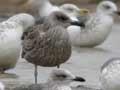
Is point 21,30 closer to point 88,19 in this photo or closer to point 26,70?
point 26,70

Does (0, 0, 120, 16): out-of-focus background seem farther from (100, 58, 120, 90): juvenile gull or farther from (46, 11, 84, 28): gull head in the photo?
(100, 58, 120, 90): juvenile gull

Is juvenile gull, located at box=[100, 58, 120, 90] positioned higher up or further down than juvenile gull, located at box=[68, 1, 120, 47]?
further down

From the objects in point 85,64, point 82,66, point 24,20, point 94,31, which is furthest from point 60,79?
point 94,31

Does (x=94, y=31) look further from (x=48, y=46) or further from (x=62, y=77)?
(x=62, y=77)

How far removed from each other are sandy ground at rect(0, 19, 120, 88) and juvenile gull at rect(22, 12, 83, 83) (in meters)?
0.28

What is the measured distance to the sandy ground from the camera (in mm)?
8212

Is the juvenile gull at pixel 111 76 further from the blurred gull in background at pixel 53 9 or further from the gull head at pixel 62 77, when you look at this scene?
the blurred gull in background at pixel 53 9

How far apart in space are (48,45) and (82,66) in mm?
1441

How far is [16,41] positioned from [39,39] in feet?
1.04

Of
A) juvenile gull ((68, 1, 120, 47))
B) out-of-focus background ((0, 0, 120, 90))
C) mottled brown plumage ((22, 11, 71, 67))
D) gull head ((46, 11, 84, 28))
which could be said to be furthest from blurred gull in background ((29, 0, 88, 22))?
mottled brown plumage ((22, 11, 71, 67))

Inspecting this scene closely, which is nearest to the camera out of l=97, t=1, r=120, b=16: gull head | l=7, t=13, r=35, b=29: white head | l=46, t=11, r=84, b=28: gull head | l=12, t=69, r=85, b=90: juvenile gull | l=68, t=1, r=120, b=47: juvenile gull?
l=12, t=69, r=85, b=90: juvenile gull

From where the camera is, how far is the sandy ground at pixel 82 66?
821cm

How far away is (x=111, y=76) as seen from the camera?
6.89 m

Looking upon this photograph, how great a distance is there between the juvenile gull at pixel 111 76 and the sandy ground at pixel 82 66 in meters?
0.77
